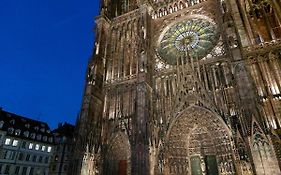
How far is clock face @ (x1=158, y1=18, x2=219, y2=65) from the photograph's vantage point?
69.4 ft

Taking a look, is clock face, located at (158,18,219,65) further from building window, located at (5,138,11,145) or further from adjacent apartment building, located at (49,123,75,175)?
building window, located at (5,138,11,145)

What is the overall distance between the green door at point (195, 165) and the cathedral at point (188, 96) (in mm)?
76

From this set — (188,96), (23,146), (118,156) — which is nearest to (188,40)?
(188,96)

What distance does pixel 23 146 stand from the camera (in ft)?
114

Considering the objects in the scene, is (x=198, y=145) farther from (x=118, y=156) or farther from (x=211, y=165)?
(x=118, y=156)

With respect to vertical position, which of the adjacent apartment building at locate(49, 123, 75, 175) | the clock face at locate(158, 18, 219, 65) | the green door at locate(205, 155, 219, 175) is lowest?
the green door at locate(205, 155, 219, 175)

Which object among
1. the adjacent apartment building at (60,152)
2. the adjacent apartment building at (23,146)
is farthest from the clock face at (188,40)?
the adjacent apartment building at (23,146)

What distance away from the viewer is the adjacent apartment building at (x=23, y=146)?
32.3 m

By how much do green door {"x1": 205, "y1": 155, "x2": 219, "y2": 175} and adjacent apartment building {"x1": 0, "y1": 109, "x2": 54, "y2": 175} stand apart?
28.9 meters

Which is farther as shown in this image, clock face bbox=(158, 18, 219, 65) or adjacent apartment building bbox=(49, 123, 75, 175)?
adjacent apartment building bbox=(49, 123, 75, 175)

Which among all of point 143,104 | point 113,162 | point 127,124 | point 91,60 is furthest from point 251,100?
point 91,60

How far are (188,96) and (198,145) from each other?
159 inches

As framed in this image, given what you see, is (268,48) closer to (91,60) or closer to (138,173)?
(138,173)

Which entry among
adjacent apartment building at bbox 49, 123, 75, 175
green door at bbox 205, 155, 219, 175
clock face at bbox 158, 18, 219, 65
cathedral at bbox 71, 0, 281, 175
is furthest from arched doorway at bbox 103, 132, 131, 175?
adjacent apartment building at bbox 49, 123, 75, 175
